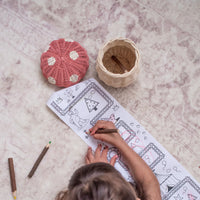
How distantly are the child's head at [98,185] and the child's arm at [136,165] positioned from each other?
13cm

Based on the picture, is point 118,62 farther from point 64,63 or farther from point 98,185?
point 98,185

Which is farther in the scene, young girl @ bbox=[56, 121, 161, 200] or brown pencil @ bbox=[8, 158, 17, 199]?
brown pencil @ bbox=[8, 158, 17, 199]

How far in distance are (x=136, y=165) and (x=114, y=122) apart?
0.41ft

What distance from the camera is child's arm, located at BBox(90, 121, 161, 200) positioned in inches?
24.5

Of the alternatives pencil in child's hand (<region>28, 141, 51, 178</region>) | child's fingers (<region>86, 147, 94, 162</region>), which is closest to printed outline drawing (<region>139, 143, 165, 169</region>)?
child's fingers (<region>86, 147, 94, 162</region>)

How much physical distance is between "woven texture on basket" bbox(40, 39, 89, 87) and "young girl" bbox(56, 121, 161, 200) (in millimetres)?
143

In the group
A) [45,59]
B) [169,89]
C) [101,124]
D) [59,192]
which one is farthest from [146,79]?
[59,192]

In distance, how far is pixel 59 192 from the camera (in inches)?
25.7

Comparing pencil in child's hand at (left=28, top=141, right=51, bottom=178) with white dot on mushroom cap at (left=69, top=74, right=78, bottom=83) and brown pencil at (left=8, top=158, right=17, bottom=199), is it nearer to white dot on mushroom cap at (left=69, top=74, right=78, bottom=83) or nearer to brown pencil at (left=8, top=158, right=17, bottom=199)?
brown pencil at (left=8, top=158, right=17, bottom=199)

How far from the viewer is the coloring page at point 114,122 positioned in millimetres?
655

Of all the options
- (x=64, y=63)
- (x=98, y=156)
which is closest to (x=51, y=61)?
(x=64, y=63)

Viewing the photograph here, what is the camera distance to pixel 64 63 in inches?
25.0

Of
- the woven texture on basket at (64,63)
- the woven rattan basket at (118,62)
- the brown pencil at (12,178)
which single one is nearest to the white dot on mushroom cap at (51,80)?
the woven texture on basket at (64,63)

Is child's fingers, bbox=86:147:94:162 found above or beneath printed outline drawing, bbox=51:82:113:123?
beneath
